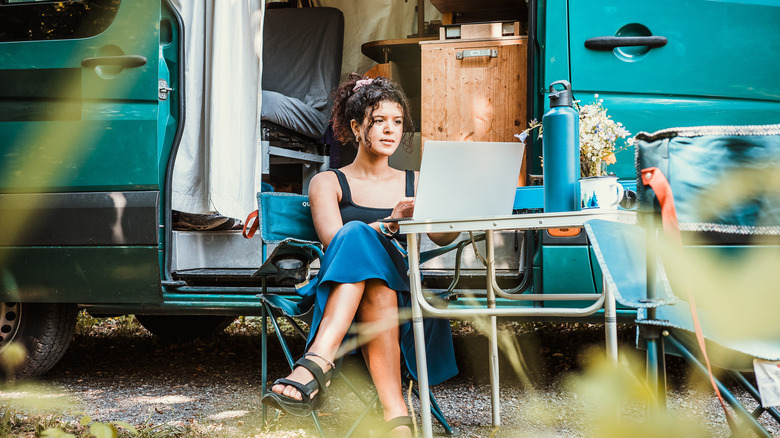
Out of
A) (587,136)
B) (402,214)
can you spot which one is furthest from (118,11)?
(587,136)

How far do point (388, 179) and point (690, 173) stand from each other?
4.86 feet

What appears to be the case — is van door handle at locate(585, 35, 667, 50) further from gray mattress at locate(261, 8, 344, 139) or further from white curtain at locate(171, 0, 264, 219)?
gray mattress at locate(261, 8, 344, 139)

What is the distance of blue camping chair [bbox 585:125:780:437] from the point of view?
112 cm

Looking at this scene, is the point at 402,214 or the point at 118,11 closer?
the point at 402,214

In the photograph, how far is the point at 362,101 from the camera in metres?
2.46

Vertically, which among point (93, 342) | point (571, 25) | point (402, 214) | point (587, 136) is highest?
point (571, 25)

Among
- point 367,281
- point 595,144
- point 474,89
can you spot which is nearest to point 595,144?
point 595,144

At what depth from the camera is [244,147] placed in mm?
3164

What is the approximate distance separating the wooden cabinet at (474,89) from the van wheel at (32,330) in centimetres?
183

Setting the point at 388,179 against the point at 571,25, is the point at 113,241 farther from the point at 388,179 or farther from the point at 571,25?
the point at 571,25

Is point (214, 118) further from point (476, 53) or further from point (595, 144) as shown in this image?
point (595, 144)

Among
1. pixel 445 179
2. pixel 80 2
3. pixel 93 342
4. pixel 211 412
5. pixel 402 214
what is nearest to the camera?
pixel 445 179

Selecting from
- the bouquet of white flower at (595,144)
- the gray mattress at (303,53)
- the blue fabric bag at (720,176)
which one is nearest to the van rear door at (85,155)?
the bouquet of white flower at (595,144)

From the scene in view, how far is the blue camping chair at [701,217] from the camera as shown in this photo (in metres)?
1.12
